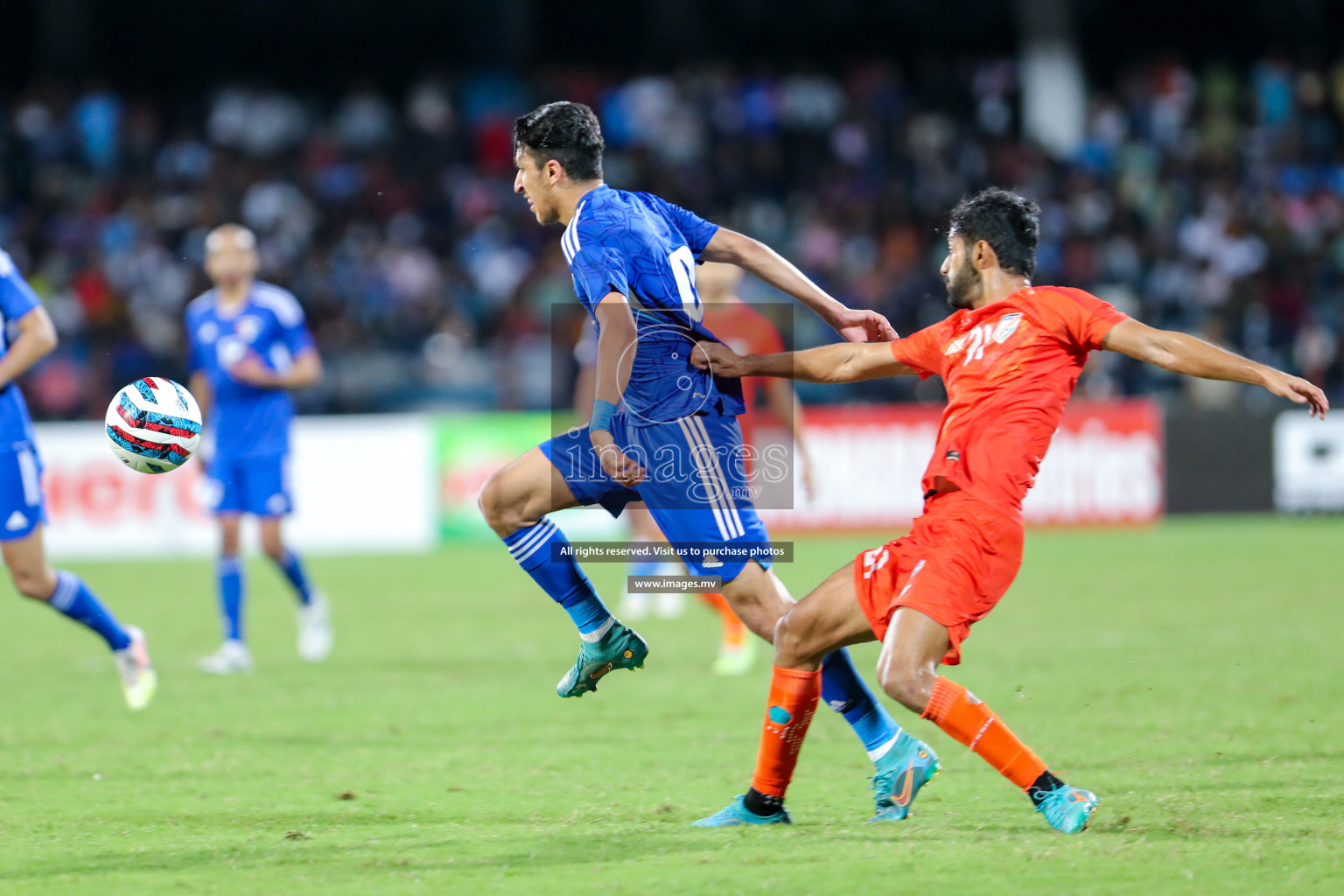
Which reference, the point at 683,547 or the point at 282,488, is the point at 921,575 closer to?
the point at 683,547

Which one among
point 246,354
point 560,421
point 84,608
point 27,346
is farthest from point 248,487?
point 560,421

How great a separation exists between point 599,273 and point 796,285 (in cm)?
78

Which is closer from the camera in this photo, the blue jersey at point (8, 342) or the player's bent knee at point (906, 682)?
the player's bent knee at point (906, 682)

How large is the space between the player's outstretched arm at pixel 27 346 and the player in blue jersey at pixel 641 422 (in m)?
2.82

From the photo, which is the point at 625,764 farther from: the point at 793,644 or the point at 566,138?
the point at 566,138

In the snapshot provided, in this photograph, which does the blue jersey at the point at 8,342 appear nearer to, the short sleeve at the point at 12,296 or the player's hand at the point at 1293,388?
the short sleeve at the point at 12,296

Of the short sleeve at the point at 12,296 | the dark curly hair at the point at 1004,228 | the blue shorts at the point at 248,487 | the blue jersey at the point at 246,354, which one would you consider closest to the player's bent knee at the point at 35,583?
the short sleeve at the point at 12,296

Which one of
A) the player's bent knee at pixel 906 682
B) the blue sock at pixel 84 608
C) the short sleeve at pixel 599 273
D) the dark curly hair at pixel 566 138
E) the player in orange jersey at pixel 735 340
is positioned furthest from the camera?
the player in orange jersey at pixel 735 340

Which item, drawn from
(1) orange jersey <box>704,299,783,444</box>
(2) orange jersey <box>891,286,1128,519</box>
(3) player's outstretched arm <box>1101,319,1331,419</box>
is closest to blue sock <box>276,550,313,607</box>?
(1) orange jersey <box>704,299,783,444</box>

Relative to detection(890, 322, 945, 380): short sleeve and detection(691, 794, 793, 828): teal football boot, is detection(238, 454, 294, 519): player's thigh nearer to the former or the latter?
detection(691, 794, 793, 828): teal football boot

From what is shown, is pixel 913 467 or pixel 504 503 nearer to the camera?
pixel 504 503

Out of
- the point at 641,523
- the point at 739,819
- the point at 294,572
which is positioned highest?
the point at 739,819

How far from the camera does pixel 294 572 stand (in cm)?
974

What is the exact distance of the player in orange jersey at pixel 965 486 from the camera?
462 centimetres
